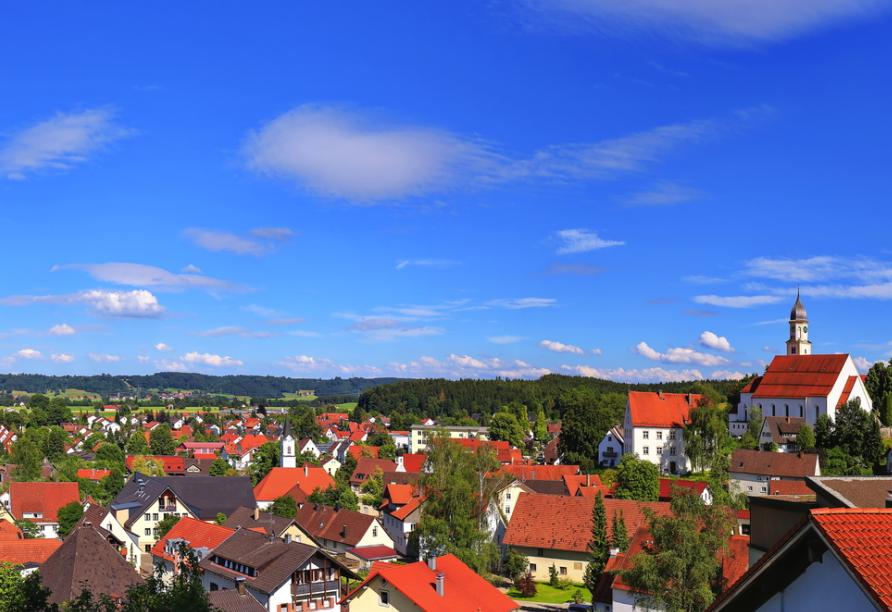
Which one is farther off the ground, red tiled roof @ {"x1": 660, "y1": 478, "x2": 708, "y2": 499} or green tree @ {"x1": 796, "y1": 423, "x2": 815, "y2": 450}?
green tree @ {"x1": 796, "y1": 423, "x2": 815, "y2": 450}

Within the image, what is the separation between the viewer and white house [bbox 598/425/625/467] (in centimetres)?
9231

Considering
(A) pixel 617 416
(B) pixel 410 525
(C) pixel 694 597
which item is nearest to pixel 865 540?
(C) pixel 694 597

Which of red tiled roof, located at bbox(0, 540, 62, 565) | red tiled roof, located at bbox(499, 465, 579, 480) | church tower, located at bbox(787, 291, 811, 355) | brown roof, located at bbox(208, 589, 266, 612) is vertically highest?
church tower, located at bbox(787, 291, 811, 355)

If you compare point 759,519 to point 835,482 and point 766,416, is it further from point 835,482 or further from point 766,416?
point 766,416

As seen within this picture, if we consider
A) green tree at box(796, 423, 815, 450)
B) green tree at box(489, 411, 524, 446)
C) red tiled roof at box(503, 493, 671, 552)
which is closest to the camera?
red tiled roof at box(503, 493, 671, 552)

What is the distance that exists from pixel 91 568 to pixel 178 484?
118ft

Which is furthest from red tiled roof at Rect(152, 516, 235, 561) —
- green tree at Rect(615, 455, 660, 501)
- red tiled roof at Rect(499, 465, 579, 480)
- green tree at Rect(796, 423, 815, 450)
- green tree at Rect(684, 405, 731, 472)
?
green tree at Rect(796, 423, 815, 450)

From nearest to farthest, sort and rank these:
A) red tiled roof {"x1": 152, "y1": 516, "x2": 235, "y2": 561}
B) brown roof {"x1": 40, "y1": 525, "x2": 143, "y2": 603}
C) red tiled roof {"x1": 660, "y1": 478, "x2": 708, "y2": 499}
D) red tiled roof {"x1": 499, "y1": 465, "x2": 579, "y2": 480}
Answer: brown roof {"x1": 40, "y1": 525, "x2": 143, "y2": 603}
red tiled roof {"x1": 152, "y1": 516, "x2": 235, "y2": 561}
red tiled roof {"x1": 660, "y1": 478, "x2": 708, "y2": 499}
red tiled roof {"x1": 499, "y1": 465, "x2": 579, "y2": 480}

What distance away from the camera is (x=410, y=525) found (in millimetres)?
67188

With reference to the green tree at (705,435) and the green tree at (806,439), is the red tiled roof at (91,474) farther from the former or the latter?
the green tree at (806,439)

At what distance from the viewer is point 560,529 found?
5438cm

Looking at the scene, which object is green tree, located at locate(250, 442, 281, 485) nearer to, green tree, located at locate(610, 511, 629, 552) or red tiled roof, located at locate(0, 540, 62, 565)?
red tiled roof, located at locate(0, 540, 62, 565)

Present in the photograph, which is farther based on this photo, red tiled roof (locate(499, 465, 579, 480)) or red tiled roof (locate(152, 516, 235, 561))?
red tiled roof (locate(499, 465, 579, 480))

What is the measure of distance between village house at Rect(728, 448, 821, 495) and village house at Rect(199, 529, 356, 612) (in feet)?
132
